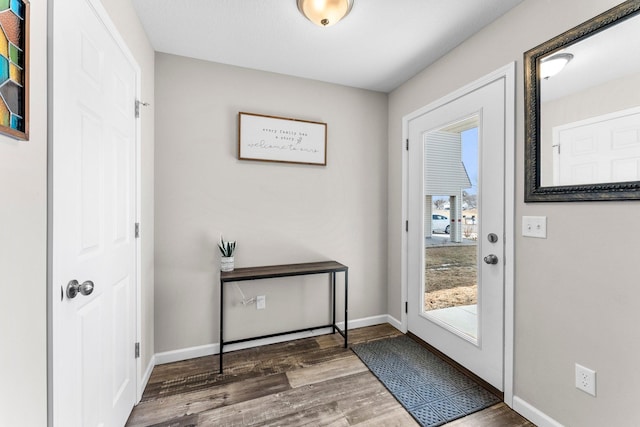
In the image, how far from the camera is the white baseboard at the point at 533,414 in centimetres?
147

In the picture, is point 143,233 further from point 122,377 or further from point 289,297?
point 289,297

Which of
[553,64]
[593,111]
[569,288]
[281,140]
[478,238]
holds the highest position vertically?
[553,64]

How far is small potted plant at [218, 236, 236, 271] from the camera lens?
2.16m

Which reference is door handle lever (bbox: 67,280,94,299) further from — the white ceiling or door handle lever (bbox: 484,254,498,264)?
door handle lever (bbox: 484,254,498,264)

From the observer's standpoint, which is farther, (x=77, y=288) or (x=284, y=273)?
(x=284, y=273)

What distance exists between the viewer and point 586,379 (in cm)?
133

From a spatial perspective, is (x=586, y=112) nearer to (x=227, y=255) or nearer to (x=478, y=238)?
(x=478, y=238)

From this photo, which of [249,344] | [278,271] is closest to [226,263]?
[278,271]

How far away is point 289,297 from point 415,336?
1.22 meters

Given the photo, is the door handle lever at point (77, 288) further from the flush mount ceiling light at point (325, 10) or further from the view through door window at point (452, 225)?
the view through door window at point (452, 225)

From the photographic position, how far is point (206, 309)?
2229mm

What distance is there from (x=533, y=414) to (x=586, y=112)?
166 cm

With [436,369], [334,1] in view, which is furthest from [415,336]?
[334,1]

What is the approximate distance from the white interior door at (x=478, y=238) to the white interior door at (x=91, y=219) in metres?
2.18
